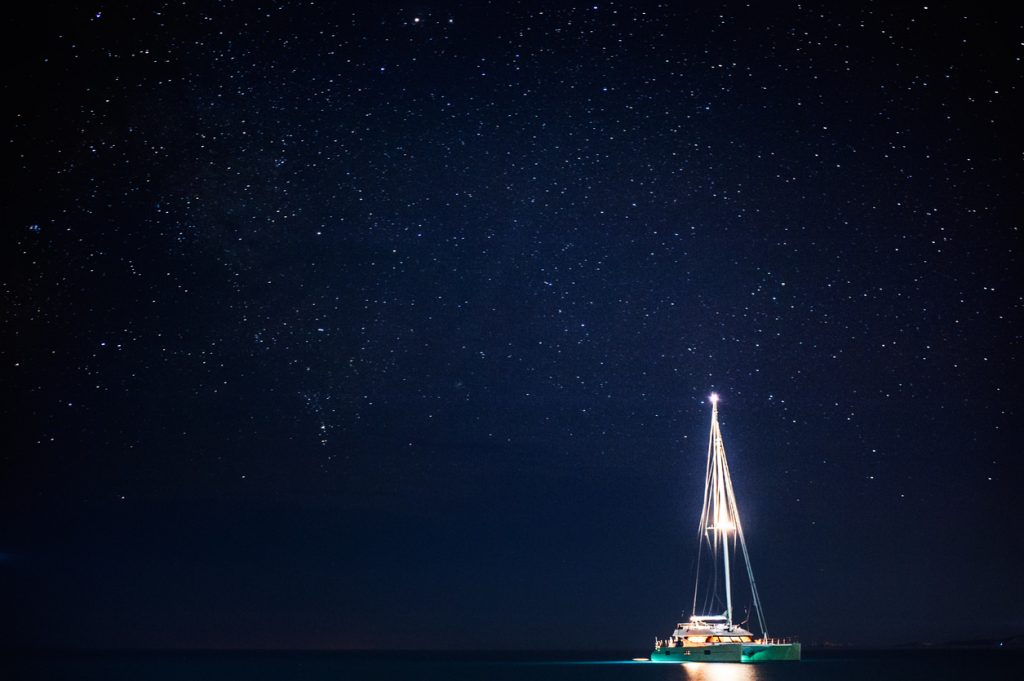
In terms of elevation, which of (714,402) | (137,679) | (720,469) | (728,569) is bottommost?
(137,679)

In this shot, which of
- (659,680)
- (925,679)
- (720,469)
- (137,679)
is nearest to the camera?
(720,469)

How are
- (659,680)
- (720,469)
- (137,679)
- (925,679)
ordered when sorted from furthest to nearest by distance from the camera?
(137,679) < (925,679) < (659,680) < (720,469)

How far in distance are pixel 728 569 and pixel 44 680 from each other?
5744cm

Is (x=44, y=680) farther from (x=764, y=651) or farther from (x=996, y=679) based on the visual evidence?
(x=996, y=679)

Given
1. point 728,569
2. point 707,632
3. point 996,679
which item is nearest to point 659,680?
point 707,632

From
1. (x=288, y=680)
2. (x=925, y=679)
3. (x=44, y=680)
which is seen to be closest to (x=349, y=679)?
(x=288, y=680)

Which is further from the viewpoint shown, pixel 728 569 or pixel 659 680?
pixel 728 569

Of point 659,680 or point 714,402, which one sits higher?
point 714,402

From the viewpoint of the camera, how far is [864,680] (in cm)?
6438

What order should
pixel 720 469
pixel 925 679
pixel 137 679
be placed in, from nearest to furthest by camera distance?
pixel 720 469 → pixel 925 679 → pixel 137 679

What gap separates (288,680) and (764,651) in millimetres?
41380

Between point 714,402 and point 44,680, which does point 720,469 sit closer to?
point 714,402

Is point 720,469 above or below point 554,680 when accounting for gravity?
above

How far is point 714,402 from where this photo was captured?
65.3 m
